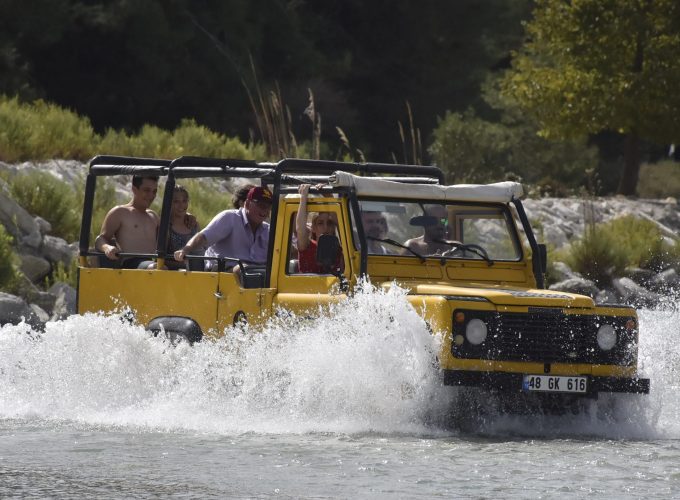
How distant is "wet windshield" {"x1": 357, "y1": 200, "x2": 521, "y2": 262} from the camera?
1087 centimetres

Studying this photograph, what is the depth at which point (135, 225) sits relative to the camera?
13086mm

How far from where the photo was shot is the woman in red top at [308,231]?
35.3 ft

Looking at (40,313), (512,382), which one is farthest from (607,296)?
(512,382)

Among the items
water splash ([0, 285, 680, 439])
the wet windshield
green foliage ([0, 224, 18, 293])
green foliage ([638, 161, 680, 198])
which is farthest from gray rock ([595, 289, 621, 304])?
green foliage ([638, 161, 680, 198])

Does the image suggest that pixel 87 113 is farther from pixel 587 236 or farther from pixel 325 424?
pixel 325 424

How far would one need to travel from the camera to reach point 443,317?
9.88m

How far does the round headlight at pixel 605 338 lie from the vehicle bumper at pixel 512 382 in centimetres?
22

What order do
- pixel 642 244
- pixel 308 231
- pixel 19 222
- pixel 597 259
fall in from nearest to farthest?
pixel 308 231 → pixel 19 222 → pixel 597 259 → pixel 642 244

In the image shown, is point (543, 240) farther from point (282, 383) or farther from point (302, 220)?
point (282, 383)

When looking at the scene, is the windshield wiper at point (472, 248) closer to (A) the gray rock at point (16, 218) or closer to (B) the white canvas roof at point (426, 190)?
(B) the white canvas roof at point (426, 190)

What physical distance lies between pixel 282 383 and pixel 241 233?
5.82 feet

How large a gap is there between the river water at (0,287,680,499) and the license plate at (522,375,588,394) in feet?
1.09

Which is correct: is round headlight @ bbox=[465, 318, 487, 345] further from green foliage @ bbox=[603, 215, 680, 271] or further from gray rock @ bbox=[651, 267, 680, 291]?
green foliage @ bbox=[603, 215, 680, 271]

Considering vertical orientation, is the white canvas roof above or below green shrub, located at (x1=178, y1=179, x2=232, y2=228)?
below
